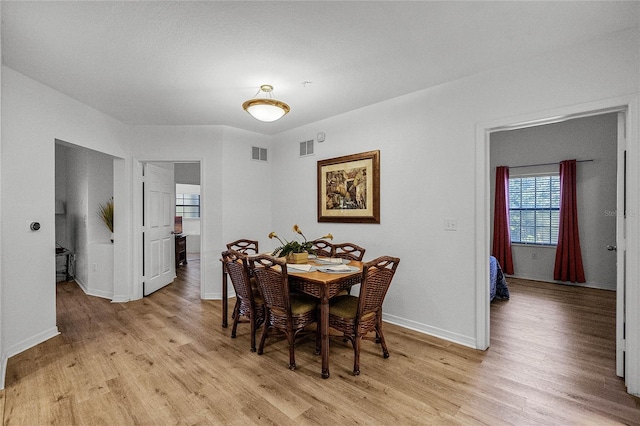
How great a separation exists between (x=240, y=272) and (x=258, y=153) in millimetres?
2495

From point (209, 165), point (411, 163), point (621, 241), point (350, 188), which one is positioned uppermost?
point (209, 165)

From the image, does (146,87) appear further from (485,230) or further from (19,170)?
(485,230)

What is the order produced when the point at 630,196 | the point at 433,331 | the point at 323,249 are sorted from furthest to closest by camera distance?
the point at 323,249
the point at 433,331
the point at 630,196

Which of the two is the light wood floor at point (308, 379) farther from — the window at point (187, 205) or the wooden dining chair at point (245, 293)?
the window at point (187, 205)

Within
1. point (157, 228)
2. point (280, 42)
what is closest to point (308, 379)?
point (280, 42)

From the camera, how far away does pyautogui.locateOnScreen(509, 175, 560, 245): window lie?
213 inches

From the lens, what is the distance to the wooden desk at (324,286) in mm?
2252

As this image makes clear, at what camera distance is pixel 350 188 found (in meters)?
3.77

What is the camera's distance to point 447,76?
2793mm

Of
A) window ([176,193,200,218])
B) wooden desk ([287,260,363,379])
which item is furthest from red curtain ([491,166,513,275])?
window ([176,193,200,218])

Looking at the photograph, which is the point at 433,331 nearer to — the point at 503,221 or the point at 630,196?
the point at 630,196

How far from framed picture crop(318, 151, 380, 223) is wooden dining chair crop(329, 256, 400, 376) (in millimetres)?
1215

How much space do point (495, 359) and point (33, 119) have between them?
4.78 meters

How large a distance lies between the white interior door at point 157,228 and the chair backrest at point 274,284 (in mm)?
2806
